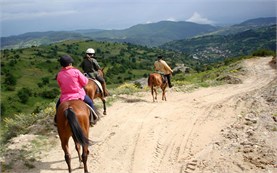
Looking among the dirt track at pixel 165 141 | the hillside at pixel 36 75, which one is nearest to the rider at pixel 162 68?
the dirt track at pixel 165 141

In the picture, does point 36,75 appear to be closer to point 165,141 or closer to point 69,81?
point 165,141

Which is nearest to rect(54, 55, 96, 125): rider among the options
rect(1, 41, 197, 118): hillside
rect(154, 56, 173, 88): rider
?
rect(154, 56, 173, 88): rider

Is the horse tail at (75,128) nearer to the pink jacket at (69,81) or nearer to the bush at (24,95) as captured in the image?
the pink jacket at (69,81)

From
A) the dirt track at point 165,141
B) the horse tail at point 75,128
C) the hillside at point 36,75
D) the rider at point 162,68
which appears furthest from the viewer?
the hillside at point 36,75

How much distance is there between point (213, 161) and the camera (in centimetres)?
927

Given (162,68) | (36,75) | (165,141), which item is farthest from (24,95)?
(165,141)

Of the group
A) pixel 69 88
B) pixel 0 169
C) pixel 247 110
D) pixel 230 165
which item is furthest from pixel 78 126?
pixel 247 110

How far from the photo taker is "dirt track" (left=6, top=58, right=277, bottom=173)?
9.38 m

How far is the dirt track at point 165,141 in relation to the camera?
30.8 feet

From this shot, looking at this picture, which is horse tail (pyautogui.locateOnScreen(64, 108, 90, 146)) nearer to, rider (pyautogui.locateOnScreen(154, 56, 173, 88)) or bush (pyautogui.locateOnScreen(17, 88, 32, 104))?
rider (pyautogui.locateOnScreen(154, 56, 173, 88))

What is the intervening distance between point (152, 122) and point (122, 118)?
156 centimetres

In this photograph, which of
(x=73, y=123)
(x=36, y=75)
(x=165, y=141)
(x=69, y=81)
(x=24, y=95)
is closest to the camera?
(x=73, y=123)

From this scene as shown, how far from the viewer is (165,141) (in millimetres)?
11188

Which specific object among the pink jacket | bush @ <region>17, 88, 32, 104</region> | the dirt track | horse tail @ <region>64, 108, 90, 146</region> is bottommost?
bush @ <region>17, 88, 32, 104</region>
